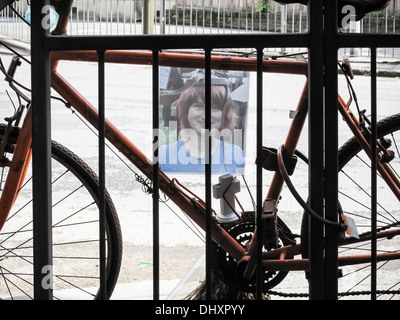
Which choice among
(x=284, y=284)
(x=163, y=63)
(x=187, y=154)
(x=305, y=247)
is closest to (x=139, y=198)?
(x=284, y=284)

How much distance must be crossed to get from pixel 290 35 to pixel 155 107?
45cm

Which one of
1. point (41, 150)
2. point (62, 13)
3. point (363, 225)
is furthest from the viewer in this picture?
point (363, 225)

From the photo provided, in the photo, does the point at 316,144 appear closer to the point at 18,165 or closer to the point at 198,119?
the point at 198,119

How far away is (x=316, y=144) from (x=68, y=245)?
9.69 ft

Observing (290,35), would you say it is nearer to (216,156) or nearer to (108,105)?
(216,156)

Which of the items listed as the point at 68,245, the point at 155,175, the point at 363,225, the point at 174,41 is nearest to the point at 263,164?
the point at 155,175

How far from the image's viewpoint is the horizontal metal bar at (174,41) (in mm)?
2074

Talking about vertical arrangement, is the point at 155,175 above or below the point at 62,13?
below

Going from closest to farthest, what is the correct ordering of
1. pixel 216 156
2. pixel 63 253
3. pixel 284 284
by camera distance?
1. pixel 216 156
2. pixel 284 284
3. pixel 63 253

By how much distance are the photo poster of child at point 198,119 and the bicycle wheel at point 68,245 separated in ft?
1.14

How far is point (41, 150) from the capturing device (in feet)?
7.22

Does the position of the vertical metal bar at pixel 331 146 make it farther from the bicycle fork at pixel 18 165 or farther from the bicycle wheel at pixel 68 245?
the bicycle fork at pixel 18 165
